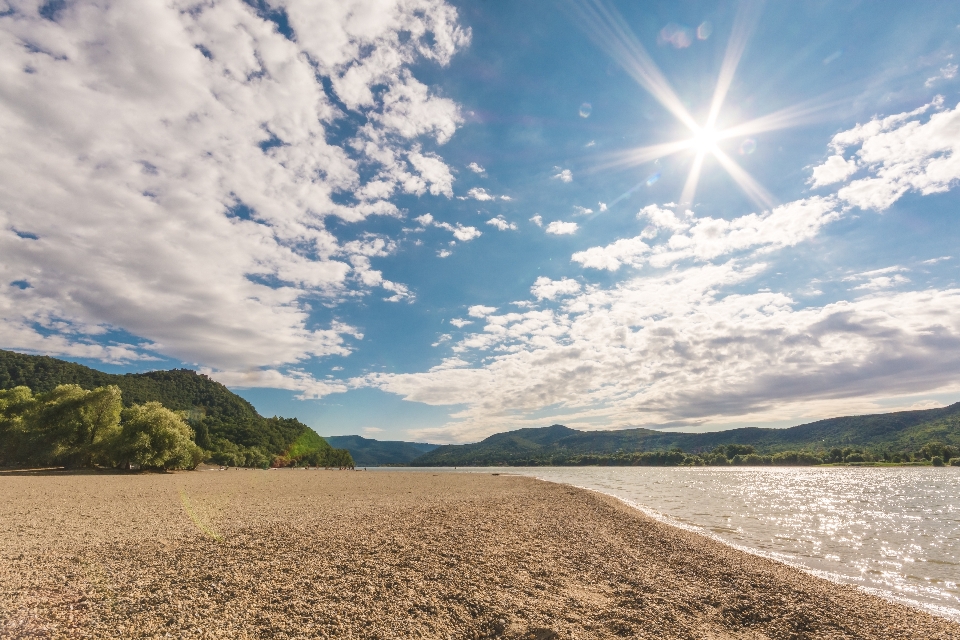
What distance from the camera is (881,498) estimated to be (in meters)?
45.7

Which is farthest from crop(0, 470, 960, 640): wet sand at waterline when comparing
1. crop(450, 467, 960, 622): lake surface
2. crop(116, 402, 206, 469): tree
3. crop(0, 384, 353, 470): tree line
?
crop(0, 384, 353, 470): tree line

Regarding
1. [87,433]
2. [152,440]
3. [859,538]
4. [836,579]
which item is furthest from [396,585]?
[87,433]

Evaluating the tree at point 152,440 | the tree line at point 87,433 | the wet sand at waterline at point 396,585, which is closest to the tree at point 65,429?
the tree line at point 87,433

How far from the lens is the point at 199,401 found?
151m

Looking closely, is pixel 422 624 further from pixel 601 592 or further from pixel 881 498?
pixel 881 498

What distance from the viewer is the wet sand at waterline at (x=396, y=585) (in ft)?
28.4

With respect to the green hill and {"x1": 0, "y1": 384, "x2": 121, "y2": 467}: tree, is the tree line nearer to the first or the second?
{"x1": 0, "y1": 384, "x2": 121, "y2": 467}: tree

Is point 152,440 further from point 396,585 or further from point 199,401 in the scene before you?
point 199,401

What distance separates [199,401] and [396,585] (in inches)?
6818

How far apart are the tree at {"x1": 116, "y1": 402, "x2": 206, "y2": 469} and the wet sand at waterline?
1598 inches

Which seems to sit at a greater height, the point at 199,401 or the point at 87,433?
the point at 199,401

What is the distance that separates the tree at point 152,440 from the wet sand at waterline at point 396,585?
1598 inches

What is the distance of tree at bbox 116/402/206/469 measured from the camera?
5312 cm

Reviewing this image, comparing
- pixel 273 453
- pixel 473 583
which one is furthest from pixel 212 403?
pixel 473 583
